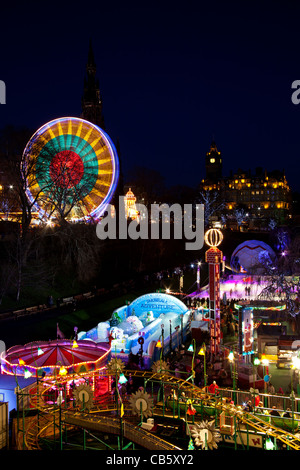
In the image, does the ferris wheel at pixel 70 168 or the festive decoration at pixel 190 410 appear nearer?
the festive decoration at pixel 190 410

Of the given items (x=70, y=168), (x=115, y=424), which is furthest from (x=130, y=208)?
(x=115, y=424)

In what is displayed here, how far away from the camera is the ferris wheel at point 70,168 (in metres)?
24.3

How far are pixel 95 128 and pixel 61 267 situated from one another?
30.5 feet

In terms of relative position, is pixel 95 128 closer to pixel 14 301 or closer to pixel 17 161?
pixel 17 161

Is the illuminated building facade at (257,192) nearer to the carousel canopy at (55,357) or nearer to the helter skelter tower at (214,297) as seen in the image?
the helter skelter tower at (214,297)

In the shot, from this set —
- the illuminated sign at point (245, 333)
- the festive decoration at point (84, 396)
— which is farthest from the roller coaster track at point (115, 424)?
the illuminated sign at point (245, 333)

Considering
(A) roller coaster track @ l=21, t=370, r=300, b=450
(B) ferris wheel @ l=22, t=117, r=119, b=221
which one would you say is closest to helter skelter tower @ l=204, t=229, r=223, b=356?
(A) roller coaster track @ l=21, t=370, r=300, b=450

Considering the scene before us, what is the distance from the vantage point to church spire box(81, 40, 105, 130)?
73.4 meters

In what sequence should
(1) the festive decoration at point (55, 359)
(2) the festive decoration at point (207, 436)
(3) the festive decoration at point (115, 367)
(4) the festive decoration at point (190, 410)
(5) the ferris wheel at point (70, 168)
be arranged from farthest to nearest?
(5) the ferris wheel at point (70, 168) < (1) the festive decoration at point (55, 359) < (3) the festive decoration at point (115, 367) < (4) the festive decoration at point (190, 410) < (2) the festive decoration at point (207, 436)

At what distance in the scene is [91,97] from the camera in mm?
73875

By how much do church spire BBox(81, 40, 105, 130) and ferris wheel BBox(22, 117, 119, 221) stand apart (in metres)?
46.5

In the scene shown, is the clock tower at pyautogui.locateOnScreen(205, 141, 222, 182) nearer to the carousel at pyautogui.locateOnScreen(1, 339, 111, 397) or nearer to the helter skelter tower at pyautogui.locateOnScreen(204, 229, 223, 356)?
the helter skelter tower at pyautogui.locateOnScreen(204, 229, 223, 356)

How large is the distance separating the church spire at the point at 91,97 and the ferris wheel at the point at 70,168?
1831 inches
